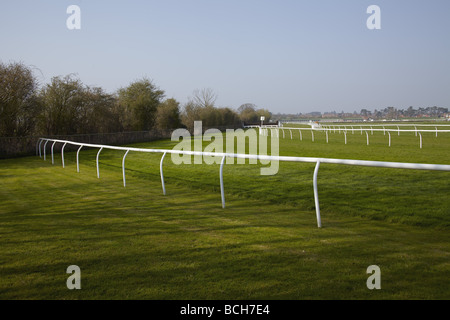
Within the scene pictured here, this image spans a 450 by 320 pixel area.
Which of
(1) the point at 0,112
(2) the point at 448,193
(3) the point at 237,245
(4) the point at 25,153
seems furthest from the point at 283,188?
(1) the point at 0,112

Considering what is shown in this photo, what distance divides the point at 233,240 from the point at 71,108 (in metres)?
23.8

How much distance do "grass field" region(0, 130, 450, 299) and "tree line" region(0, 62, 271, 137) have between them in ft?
51.2

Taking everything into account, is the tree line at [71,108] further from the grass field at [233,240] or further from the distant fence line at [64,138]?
the grass field at [233,240]

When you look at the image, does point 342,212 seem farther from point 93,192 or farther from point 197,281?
point 93,192

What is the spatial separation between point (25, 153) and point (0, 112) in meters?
3.01

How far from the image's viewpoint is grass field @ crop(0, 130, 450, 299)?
2975 mm

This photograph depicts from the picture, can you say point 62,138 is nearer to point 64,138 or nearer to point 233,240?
point 64,138

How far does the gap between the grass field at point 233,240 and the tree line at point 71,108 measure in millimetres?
15605

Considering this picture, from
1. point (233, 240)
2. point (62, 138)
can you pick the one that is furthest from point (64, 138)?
point (233, 240)

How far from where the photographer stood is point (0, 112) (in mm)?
20391

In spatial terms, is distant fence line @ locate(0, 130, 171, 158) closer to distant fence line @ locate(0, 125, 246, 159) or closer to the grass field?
distant fence line @ locate(0, 125, 246, 159)

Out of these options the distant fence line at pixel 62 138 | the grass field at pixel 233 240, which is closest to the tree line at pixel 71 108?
the distant fence line at pixel 62 138

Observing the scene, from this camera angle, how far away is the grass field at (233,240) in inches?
117

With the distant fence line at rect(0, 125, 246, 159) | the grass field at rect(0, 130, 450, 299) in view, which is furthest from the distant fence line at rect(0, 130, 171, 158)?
the grass field at rect(0, 130, 450, 299)
